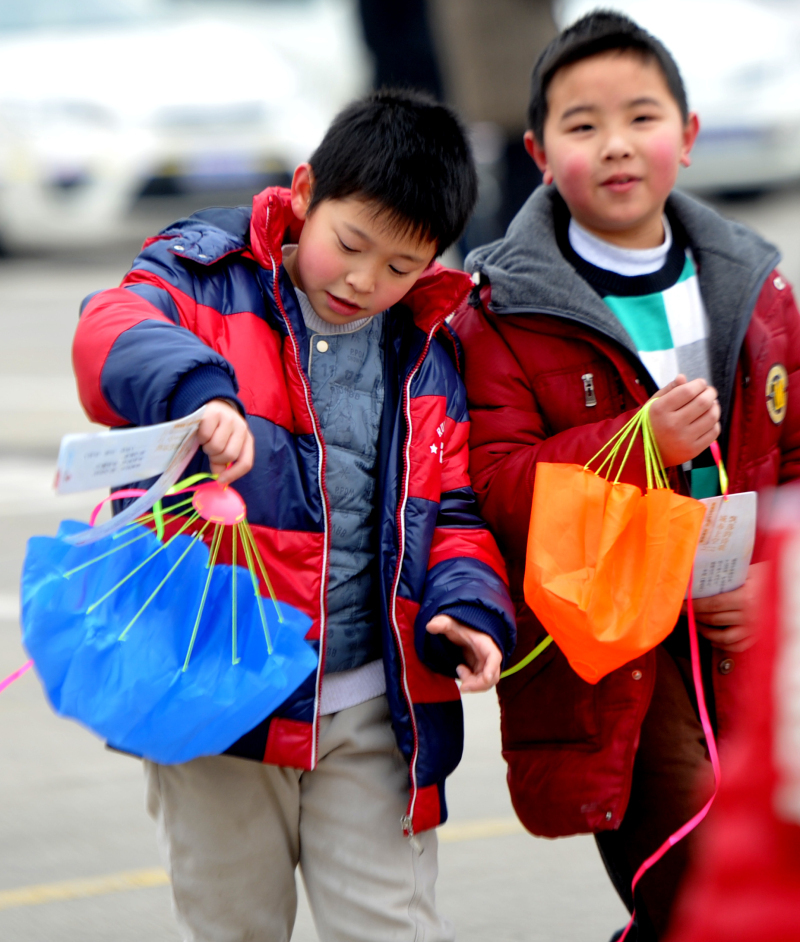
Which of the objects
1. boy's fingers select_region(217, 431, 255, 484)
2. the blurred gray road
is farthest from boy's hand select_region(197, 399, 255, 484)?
the blurred gray road

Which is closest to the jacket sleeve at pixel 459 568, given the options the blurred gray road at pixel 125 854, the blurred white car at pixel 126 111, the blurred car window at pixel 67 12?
the blurred gray road at pixel 125 854

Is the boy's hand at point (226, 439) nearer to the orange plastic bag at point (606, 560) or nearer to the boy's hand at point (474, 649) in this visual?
the boy's hand at point (474, 649)

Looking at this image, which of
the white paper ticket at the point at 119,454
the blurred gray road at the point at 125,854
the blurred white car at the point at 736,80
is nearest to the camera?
the white paper ticket at the point at 119,454

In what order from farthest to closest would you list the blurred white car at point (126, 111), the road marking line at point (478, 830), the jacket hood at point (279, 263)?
the blurred white car at point (126, 111), the road marking line at point (478, 830), the jacket hood at point (279, 263)

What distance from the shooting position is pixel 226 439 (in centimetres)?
200

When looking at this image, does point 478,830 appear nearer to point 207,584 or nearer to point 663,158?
point 207,584

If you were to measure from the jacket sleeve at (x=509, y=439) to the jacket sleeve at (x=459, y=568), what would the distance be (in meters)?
0.03

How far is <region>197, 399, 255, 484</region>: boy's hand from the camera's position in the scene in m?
1.99

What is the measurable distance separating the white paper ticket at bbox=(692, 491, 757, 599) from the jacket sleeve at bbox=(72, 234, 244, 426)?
2.75ft

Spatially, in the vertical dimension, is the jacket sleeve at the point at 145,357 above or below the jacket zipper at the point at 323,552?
above

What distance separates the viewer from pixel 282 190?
240 cm

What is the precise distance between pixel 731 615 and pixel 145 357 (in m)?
1.12

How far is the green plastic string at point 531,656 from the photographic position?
249 centimetres

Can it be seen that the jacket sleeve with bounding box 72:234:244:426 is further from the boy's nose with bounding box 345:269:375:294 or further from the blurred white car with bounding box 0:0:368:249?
the blurred white car with bounding box 0:0:368:249
